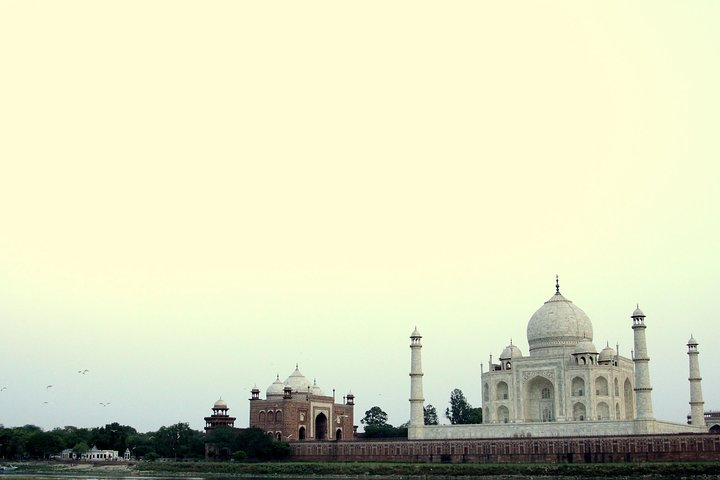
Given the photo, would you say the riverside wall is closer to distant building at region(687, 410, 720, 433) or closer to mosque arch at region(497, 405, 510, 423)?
mosque arch at region(497, 405, 510, 423)

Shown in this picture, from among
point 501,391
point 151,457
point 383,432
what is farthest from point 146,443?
point 501,391

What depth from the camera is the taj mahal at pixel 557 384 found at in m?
59.6

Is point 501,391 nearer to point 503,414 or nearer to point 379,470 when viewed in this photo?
point 503,414

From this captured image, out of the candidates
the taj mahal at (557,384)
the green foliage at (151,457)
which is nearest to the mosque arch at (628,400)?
the taj mahal at (557,384)

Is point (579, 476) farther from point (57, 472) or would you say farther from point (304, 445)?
point (57, 472)

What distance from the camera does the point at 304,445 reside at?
67562 millimetres

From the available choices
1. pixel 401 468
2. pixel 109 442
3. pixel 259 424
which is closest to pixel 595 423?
pixel 401 468

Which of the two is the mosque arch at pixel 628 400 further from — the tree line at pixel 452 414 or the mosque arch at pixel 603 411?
the tree line at pixel 452 414

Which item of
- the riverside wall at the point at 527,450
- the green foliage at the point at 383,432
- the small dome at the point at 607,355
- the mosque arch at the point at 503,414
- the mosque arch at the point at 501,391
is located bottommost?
the riverside wall at the point at 527,450

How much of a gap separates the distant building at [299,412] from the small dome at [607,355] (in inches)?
948

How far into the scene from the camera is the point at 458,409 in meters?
87.6

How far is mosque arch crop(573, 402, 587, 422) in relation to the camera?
6100 cm

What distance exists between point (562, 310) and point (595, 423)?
36.5 ft

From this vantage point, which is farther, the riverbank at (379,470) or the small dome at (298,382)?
the small dome at (298,382)
